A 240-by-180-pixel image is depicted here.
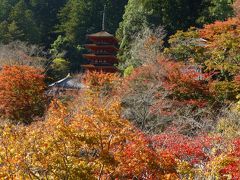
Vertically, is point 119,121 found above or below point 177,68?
above

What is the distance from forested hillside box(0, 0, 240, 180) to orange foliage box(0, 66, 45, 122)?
0.06 metres

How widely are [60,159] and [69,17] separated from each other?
3908cm

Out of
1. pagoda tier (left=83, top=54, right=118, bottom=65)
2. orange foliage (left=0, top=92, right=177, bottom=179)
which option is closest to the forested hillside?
orange foliage (left=0, top=92, right=177, bottom=179)

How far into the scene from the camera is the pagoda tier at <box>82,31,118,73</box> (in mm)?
33469

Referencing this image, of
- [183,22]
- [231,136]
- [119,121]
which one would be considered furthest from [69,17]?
[119,121]

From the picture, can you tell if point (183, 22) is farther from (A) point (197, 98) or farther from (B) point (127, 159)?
(B) point (127, 159)

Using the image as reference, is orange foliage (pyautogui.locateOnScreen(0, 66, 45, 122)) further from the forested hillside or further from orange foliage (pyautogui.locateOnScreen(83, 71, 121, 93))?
orange foliage (pyautogui.locateOnScreen(83, 71, 121, 93))

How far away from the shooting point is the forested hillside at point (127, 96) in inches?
265

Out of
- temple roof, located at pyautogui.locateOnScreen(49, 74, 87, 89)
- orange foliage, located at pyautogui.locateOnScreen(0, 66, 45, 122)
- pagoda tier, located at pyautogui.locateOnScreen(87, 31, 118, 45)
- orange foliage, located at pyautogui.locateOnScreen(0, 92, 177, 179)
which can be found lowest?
temple roof, located at pyautogui.locateOnScreen(49, 74, 87, 89)

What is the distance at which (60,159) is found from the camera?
244 inches

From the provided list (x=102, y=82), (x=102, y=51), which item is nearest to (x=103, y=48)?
(x=102, y=51)

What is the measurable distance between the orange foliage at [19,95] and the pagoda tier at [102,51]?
10657 mm

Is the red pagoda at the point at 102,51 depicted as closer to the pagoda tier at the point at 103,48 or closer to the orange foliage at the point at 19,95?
the pagoda tier at the point at 103,48

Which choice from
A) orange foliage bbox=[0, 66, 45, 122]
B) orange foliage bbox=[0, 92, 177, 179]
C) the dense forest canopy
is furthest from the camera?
the dense forest canopy
